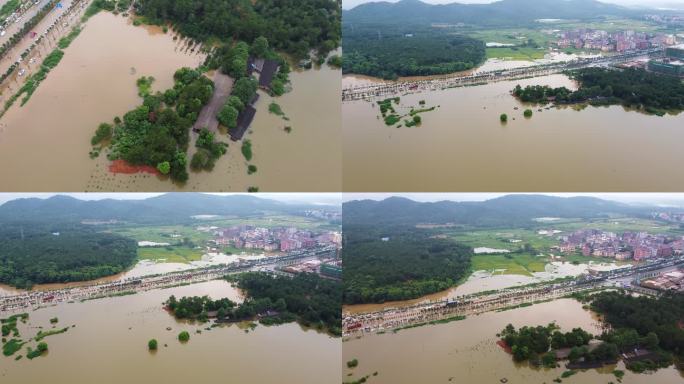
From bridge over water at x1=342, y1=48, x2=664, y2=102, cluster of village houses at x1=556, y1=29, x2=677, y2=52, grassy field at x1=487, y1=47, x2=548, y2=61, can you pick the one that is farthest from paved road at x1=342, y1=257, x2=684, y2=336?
cluster of village houses at x1=556, y1=29, x2=677, y2=52

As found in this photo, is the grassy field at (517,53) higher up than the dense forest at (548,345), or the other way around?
the grassy field at (517,53)

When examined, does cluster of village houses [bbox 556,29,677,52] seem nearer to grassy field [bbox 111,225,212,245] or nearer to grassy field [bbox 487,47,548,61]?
grassy field [bbox 487,47,548,61]

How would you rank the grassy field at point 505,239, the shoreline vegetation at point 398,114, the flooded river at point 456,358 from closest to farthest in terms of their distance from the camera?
the flooded river at point 456,358
the shoreline vegetation at point 398,114
the grassy field at point 505,239

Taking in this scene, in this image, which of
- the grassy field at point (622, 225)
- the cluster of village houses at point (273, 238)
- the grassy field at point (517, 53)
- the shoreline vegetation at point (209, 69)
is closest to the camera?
the shoreline vegetation at point (209, 69)

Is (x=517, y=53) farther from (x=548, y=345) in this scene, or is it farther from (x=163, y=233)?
(x=163, y=233)

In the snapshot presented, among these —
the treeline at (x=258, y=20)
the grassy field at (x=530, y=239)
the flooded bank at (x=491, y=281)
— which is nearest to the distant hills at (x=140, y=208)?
the flooded bank at (x=491, y=281)

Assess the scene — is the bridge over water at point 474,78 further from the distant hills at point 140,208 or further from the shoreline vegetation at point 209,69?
the distant hills at point 140,208

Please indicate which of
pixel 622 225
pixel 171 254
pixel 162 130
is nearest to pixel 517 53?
pixel 622 225
